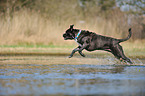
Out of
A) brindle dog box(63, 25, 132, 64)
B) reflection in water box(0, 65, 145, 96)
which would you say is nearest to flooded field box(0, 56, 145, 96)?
reflection in water box(0, 65, 145, 96)

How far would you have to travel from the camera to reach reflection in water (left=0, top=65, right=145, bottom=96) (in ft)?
21.2

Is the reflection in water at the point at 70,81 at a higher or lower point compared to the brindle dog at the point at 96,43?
lower

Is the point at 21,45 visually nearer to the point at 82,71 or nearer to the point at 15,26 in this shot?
the point at 15,26

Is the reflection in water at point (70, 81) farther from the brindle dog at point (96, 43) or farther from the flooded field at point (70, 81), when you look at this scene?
the brindle dog at point (96, 43)

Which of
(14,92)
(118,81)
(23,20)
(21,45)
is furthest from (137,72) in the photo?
(23,20)

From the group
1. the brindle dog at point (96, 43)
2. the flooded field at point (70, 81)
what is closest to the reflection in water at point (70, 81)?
the flooded field at point (70, 81)

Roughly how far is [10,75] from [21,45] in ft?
32.6

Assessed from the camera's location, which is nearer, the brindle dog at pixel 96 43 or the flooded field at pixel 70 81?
the flooded field at pixel 70 81

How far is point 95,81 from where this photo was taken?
7637 millimetres

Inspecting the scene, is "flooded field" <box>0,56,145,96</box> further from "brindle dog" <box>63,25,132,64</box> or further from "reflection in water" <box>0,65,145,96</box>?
"brindle dog" <box>63,25,132,64</box>

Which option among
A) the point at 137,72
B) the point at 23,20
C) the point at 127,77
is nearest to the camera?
the point at 127,77

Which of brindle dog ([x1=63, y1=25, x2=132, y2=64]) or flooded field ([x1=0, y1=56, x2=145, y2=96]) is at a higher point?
brindle dog ([x1=63, y1=25, x2=132, y2=64])

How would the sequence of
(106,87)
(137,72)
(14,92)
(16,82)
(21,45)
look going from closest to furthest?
(14,92)
(106,87)
(16,82)
(137,72)
(21,45)

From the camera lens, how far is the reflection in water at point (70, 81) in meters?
6.46
